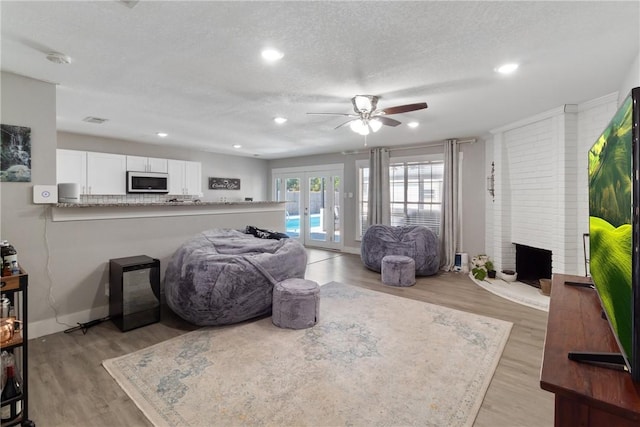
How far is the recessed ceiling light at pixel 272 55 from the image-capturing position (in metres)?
2.23

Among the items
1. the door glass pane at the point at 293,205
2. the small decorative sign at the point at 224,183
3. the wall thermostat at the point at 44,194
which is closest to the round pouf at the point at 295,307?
the wall thermostat at the point at 44,194

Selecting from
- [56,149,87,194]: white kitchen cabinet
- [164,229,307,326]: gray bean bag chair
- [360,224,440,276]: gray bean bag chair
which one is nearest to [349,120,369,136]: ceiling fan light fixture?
[164,229,307,326]: gray bean bag chair

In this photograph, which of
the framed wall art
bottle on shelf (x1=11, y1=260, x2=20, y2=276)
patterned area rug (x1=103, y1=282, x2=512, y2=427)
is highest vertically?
the framed wall art

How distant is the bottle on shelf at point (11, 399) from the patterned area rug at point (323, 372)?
53 centimetres

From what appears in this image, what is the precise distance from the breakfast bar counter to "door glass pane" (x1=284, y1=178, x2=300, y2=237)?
3206 mm

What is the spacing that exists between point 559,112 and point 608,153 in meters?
3.26

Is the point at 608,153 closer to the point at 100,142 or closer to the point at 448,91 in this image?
the point at 448,91

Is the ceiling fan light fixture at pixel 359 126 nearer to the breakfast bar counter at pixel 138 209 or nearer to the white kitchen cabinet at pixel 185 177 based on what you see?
the breakfast bar counter at pixel 138 209

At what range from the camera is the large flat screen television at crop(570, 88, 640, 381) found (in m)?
0.79

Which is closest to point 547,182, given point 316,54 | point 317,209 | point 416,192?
point 416,192

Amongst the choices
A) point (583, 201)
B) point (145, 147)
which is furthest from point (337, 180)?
point (583, 201)

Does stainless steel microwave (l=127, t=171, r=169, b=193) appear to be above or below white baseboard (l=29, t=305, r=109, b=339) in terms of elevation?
above

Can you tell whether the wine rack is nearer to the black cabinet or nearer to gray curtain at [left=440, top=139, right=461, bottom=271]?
the black cabinet

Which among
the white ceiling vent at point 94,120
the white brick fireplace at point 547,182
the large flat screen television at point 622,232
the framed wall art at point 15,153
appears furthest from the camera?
the white ceiling vent at point 94,120
